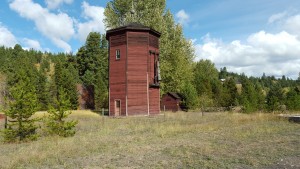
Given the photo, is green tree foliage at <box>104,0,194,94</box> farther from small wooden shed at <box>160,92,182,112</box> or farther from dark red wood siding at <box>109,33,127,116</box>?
dark red wood siding at <box>109,33,127,116</box>

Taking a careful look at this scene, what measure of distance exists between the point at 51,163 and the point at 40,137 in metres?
8.60

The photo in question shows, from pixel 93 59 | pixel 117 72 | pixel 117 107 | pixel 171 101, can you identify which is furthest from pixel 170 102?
pixel 93 59

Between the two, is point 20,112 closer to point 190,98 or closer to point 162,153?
point 162,153

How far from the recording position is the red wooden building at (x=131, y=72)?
33.4m

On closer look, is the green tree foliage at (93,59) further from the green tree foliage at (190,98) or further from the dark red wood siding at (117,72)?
the dark red wood siding at (117,72)

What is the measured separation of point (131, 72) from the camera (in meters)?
33.4

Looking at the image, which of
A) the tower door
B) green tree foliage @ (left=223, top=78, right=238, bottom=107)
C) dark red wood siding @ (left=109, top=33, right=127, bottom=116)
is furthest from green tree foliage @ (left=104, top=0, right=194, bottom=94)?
the tower door

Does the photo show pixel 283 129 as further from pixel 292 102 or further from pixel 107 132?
pixel 292 102

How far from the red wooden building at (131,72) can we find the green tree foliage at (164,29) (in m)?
8.80

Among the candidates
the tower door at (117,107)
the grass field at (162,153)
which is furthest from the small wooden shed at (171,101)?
the grass field at (162,153)

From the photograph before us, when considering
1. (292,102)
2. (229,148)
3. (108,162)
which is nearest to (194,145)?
(229,148)

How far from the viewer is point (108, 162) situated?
34.5 ft

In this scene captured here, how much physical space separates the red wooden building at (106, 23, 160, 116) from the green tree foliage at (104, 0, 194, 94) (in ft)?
28.9

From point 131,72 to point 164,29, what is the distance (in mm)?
13128
